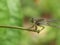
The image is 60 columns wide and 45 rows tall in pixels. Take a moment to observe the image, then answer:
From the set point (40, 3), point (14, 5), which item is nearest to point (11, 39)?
point (14, 5)

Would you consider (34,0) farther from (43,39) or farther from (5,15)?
(5,15)

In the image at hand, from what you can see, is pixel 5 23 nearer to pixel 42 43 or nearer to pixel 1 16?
pixel 1 16

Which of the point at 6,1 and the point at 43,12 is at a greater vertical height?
the point at 6,1

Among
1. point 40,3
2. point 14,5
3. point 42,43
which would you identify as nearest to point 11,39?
point 14,5

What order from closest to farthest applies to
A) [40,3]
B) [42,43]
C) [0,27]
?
[0,27]
[42,43]
[40,3]

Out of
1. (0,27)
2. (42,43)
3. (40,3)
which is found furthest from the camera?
(40,3)

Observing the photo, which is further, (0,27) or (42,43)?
(42,43)

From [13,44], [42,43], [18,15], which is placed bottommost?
[42,43]
